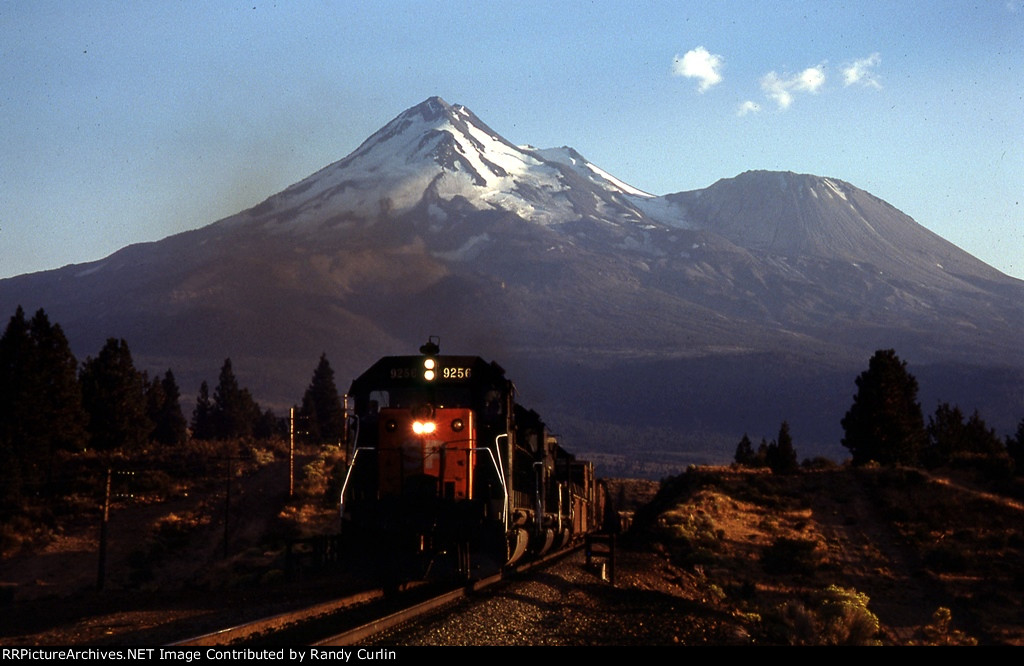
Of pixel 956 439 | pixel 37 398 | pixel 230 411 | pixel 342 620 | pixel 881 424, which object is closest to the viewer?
pixel 342 620

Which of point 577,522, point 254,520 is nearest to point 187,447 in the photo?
point 254,520

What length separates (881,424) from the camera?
72.9m

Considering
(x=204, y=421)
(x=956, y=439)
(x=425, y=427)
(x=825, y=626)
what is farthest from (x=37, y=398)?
(x=956, y=439)

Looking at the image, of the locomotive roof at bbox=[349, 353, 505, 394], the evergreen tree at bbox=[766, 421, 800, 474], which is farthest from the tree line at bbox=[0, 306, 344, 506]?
the evergreen tree at bbox=[766, 421, 800, 474]

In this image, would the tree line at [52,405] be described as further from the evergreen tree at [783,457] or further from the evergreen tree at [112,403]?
the evergreen tree at [783,457]

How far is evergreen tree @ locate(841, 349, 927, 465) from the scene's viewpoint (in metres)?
72.4

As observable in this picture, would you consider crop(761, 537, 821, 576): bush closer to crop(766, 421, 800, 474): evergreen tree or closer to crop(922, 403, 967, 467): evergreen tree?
crop(922, 403, 967, 467): evergreen tree

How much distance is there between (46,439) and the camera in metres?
62.7

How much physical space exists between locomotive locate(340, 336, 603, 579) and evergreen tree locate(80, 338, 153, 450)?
57.1m

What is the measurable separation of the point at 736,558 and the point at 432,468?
25916 millimetres

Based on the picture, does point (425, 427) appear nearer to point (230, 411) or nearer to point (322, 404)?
point (322, 404)

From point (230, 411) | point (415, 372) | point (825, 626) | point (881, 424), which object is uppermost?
point (230, 411)

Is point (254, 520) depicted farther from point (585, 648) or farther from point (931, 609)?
point (585, 648)

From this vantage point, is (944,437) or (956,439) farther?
(944,437)
